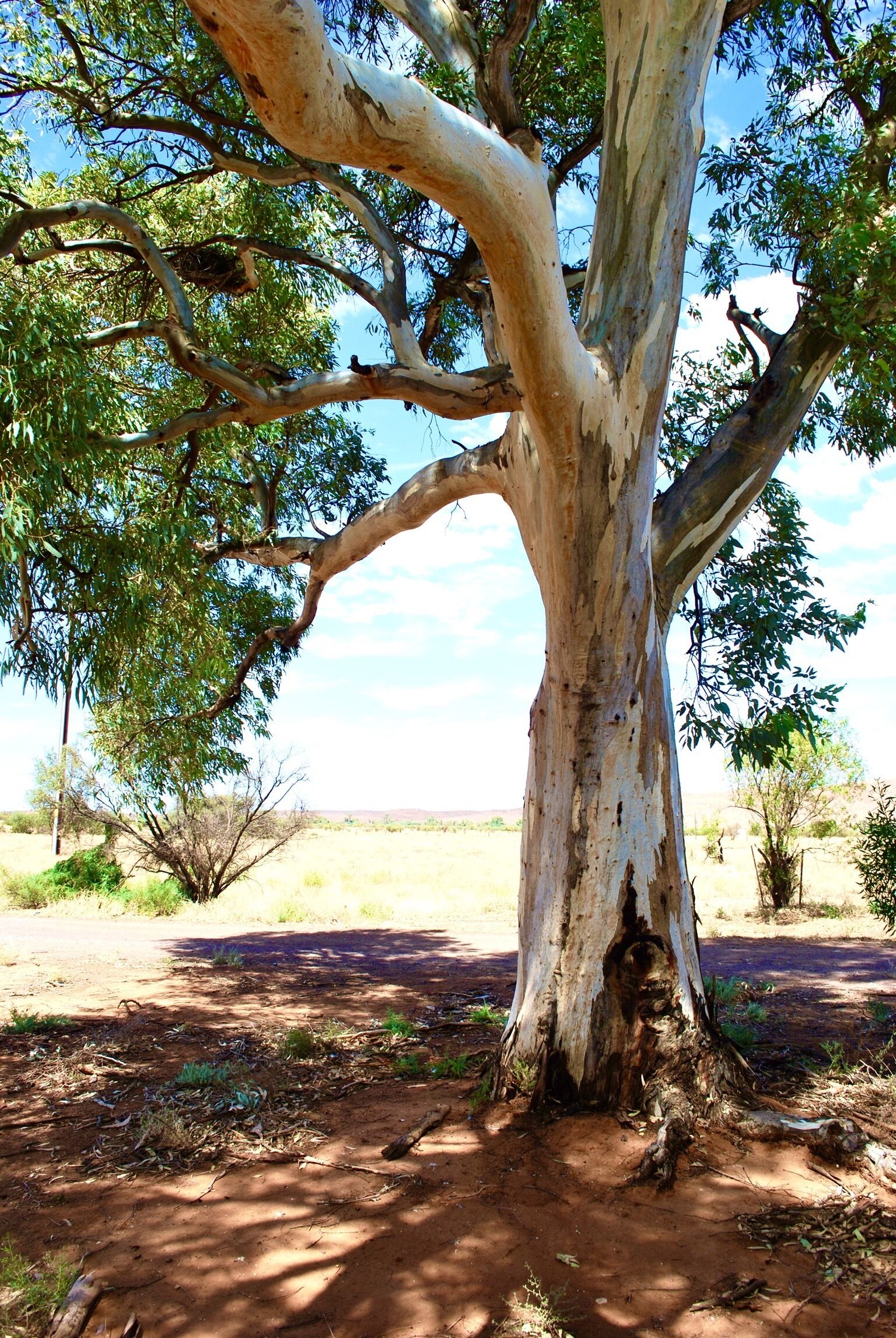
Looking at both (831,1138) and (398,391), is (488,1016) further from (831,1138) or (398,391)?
(398,391)

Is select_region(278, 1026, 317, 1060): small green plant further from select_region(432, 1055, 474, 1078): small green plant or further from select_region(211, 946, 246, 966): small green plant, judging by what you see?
select_region(211, 946, 246, 966): small green plant

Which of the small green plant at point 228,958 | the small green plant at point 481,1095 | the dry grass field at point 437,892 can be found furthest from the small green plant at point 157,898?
the small green plant at point 481,1095

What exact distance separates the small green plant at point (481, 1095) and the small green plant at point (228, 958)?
5.34 metres

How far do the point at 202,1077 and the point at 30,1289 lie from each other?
2.10 meters

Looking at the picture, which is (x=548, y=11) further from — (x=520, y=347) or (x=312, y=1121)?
(x=312, y=1121)

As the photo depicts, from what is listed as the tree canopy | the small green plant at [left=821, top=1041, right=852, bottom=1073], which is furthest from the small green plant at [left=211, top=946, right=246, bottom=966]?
the small green plant at [left=821, top=1041, right=852, bottom=1073]

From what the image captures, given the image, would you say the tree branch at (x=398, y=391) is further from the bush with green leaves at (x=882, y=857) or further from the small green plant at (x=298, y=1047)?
the bush with green leaves at (x=882, y=857)

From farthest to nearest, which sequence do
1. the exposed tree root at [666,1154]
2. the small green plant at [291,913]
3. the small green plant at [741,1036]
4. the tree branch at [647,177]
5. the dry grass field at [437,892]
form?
the small green plant at [291,913], the dry grass field at [437,892], the small green plant at [741,1036], the tree branch at [647,177], the exposed tree root at [666,1154]

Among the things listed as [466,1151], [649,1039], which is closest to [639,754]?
[649,1039]

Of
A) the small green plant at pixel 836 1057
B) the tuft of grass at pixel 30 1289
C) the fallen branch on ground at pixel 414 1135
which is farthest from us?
the small green plant at pixel 836 1057

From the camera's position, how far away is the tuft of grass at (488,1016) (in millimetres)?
6672

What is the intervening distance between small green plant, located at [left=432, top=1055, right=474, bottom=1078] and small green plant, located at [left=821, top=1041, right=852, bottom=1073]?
200cm

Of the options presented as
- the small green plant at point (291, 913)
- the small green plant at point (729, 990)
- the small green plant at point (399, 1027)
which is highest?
the small green plant at point (729, 990)

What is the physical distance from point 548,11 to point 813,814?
1169cm
